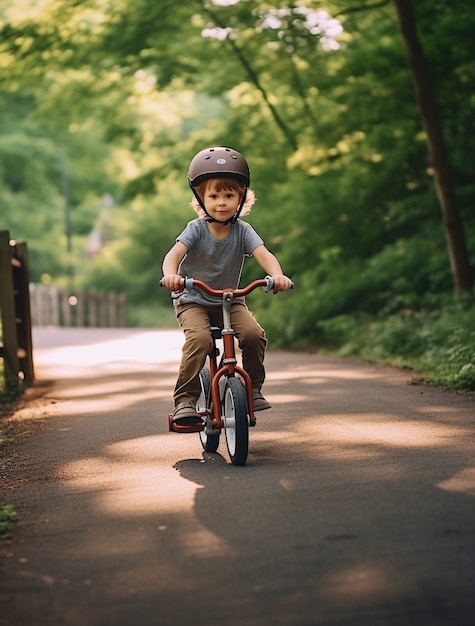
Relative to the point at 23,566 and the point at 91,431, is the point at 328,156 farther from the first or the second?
the point at 23,566

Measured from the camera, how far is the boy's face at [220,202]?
685 cm

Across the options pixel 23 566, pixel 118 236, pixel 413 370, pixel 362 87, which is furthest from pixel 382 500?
pixel 118 236

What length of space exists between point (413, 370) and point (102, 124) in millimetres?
15047

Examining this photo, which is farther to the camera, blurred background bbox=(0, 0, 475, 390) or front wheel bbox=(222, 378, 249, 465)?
blurred background bbox=(0, 0, 475, 390)

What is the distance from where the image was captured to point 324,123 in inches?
728

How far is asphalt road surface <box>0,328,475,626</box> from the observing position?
3.75 meters

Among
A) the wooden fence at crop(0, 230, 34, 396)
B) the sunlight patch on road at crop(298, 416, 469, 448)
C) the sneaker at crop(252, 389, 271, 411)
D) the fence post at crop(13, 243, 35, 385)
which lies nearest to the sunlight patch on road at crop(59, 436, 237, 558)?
the sneaker at crop(252, 389, 271, 411)

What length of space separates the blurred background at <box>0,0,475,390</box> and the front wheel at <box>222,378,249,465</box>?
5125 mm

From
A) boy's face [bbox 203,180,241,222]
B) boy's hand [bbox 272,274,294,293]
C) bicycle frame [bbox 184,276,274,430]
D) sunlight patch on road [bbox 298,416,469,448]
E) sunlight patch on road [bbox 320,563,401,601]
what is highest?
boy's face [bbox 203,180,241,222]

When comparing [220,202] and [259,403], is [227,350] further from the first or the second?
[220,202]

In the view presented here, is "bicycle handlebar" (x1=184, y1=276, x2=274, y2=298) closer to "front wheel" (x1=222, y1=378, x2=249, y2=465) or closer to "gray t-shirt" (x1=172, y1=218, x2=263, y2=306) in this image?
"gray t-shirt" (x1=172, y1=218, x2=263, y2=306)

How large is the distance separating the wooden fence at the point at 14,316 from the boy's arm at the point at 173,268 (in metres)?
5.41

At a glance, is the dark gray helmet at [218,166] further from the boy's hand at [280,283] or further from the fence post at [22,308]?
the fence post at [22,308]

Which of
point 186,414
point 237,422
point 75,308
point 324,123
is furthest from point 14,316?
point 75,308
